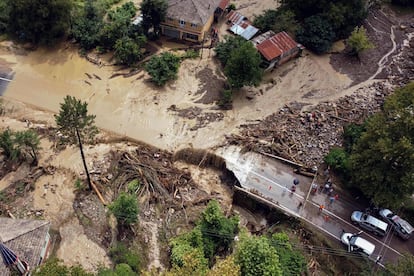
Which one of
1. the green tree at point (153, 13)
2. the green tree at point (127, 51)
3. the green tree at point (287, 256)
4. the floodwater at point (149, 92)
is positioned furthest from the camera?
the green tree at point (153, 13)

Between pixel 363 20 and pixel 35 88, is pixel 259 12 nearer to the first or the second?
pixel 363 20

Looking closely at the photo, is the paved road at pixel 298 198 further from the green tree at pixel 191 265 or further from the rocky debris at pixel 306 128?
the green tree at pixel 191 265

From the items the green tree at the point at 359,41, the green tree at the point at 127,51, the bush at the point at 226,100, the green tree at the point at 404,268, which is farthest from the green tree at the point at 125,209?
the green tree at the point at 359,41

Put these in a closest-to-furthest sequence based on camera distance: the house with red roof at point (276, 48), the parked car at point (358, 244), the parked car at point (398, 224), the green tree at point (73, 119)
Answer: the green tree at point (73, 119) < the parked car at point (358, 244) < the parked car at point (398, 224) < the house with red roof at point (276, 48)

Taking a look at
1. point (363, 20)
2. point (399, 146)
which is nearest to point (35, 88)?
point (399, 146)

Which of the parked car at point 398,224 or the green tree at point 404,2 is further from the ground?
the green tree at point 404,2

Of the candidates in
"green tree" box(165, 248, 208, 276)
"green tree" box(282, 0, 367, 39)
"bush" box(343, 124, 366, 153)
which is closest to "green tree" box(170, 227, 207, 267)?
"green tree" box(165, 248, 208, 276)
